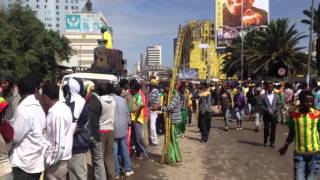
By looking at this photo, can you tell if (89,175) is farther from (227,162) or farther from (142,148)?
(227,162)

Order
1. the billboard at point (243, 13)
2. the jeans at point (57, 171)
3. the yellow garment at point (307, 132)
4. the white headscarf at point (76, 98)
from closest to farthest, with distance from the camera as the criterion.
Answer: the jeans at point (57, 171), the white headscarf at point (76, 98), the yellow garment at point (307, 132), the billboard at point (243, 13)

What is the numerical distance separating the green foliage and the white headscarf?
38.7m

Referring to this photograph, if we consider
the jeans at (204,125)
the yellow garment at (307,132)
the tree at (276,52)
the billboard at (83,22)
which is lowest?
the jeans at (204,125)

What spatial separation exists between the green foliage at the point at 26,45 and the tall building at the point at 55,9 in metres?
105

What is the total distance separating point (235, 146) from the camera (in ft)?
47.9

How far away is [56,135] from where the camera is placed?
226 inches

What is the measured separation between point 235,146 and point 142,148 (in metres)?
3.76

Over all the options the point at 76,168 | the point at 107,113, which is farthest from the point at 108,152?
the point at 76,168

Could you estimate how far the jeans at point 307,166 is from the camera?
22.9 ft

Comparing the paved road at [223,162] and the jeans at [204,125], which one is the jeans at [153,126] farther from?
the jeans at [204,125]

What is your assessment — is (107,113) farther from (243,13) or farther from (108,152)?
(243,13)

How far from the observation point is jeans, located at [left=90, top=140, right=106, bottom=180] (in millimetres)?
8241

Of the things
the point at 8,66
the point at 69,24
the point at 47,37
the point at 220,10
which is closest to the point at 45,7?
the point at 69,24

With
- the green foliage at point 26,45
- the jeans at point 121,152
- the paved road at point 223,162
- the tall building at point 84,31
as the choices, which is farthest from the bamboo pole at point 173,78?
the tall building at point 84,31
